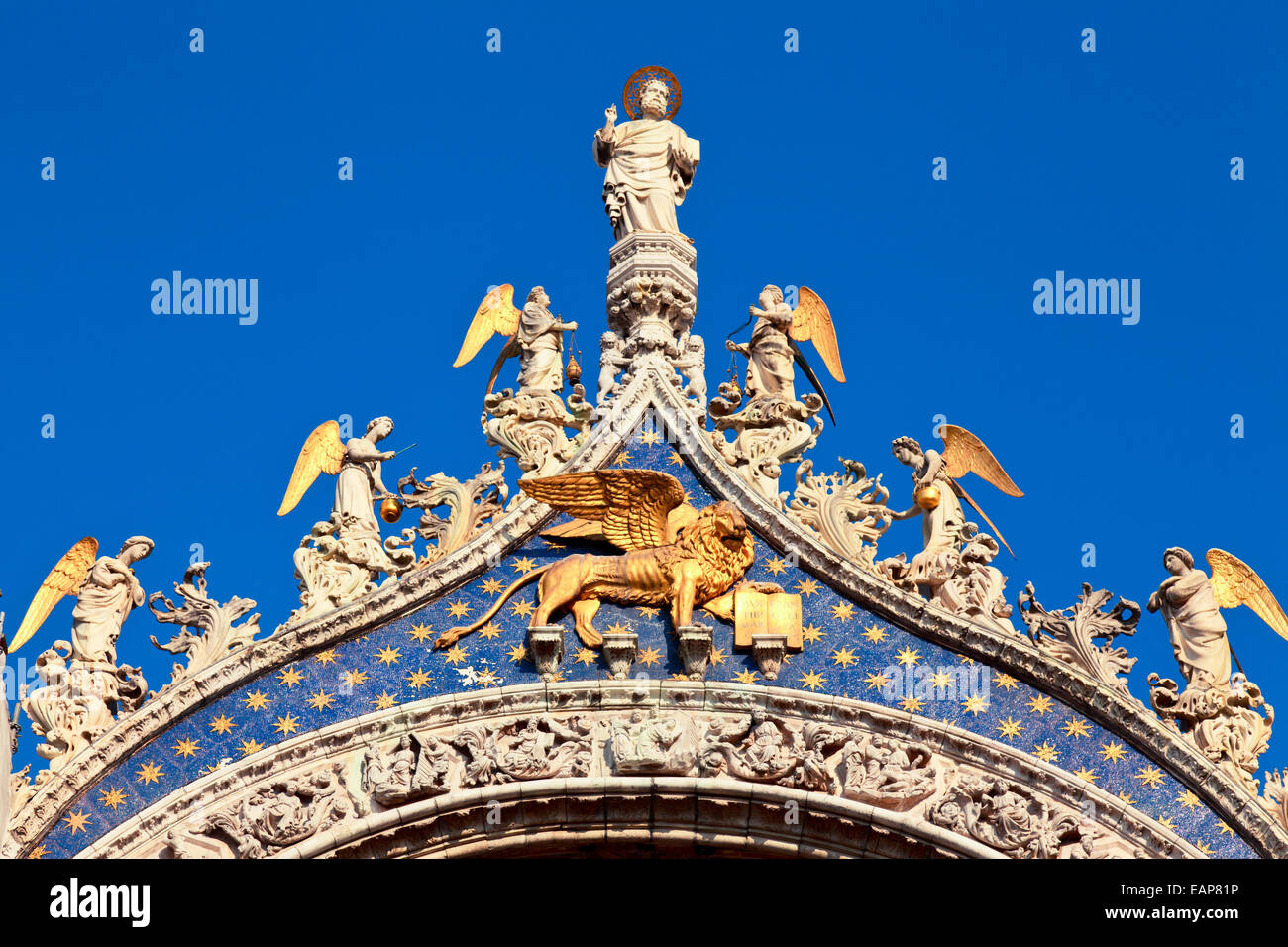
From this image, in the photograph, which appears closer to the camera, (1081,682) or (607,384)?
(1081,682)

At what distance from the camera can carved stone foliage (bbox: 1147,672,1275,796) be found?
21.7 meters

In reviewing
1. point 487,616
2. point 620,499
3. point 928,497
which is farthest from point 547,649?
point 928,497

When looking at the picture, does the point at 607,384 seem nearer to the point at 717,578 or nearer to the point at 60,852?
the point at 717,578

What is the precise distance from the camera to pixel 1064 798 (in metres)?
21.6

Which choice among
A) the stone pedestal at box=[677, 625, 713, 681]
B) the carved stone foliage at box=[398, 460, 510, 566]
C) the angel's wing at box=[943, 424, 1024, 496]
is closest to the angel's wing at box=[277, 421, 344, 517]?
the carved stone foliage at box=[398, 460, 510, 566]

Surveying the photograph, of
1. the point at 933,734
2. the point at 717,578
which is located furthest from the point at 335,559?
the point at 933,734

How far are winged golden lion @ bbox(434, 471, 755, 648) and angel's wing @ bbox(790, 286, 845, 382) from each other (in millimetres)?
2579

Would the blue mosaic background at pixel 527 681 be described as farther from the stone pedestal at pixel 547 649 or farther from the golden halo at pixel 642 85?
the golden halo at pixel 642 85

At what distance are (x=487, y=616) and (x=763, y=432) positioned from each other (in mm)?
3008

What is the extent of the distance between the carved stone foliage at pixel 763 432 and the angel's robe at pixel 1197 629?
11.0 feet

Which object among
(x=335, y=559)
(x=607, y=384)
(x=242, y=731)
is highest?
(x=607, y=384)

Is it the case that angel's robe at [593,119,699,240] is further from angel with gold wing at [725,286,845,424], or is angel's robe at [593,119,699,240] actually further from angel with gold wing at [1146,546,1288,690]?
angel with gold wing at [1146,546,1288,690]
